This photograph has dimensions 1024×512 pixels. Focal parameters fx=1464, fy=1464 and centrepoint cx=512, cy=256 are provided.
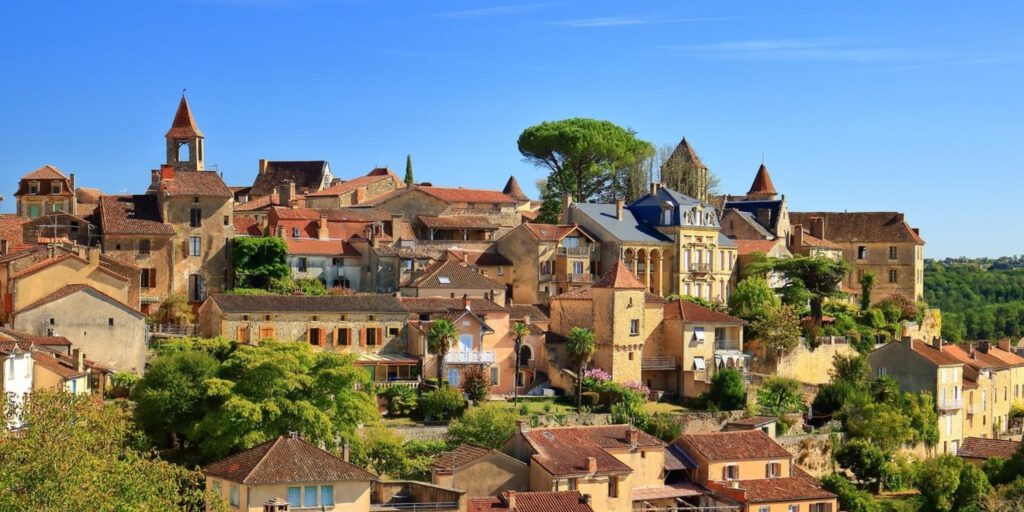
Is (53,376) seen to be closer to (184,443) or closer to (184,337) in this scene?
(184,443)

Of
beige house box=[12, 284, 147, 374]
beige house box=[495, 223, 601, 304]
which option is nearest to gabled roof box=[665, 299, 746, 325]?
beige house box=[495, 223, 601, 304]

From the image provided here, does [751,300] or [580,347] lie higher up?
[751,300]

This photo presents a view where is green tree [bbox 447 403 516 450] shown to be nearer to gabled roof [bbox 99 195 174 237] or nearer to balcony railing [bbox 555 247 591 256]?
gabled roof [bbox 99 195 174 237]

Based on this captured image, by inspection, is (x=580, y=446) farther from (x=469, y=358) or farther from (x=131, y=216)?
(x=131, y=216)

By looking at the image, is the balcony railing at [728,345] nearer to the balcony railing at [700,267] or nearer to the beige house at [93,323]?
the balcony railing at [700,267]

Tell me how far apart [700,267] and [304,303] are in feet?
81.0

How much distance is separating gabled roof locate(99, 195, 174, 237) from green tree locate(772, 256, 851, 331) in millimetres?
30756

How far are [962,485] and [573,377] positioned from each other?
16.2 metres

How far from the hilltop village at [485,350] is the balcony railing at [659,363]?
0.36 meters

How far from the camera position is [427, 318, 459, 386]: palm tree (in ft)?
193

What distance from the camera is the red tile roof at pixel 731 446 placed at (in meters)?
54.2

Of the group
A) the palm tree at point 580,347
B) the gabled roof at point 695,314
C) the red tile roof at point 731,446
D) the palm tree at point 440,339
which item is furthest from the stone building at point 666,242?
the red tile roof at point 731,446

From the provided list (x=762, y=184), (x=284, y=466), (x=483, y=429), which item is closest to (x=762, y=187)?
(x=762, y=184)

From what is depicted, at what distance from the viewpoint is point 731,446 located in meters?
55.1
